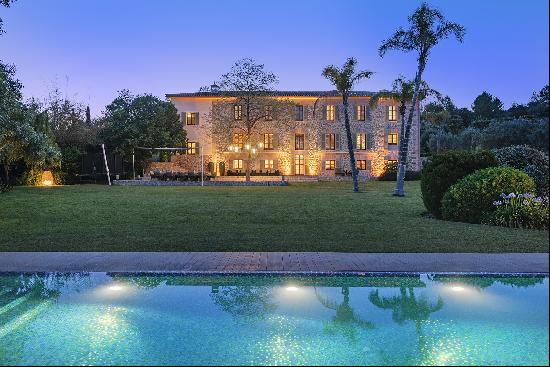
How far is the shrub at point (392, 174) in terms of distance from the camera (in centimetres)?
4344

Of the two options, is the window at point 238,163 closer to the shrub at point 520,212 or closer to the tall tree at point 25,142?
the tall tree at point 25,142

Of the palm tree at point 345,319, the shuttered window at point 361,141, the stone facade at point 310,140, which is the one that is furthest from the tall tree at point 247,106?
the palm tree at point 345,319

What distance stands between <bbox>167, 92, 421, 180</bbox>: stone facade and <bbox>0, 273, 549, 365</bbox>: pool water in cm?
3847

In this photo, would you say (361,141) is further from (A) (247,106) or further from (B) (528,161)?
Answer: (B) (528,161)

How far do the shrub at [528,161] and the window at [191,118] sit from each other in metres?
32.6

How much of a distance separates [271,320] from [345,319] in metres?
0.84

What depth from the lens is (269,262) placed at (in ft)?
28.0

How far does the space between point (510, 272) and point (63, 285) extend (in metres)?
6.19

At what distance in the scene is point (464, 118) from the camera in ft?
233

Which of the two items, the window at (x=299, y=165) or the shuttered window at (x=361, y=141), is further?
the window at (x=299, y=165)

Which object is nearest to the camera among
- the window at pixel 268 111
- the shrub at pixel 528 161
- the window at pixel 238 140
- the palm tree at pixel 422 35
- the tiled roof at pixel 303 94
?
the shrub at pixel 528 161

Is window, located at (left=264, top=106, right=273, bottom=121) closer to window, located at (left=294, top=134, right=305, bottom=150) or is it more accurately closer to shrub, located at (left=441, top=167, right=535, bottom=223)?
window, located at (left=294, top=134, right=305, bottom=150)

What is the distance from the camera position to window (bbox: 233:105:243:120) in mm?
44906

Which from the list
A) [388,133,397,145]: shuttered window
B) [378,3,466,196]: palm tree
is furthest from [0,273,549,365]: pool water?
[388,133,397,145]: shuttered window
